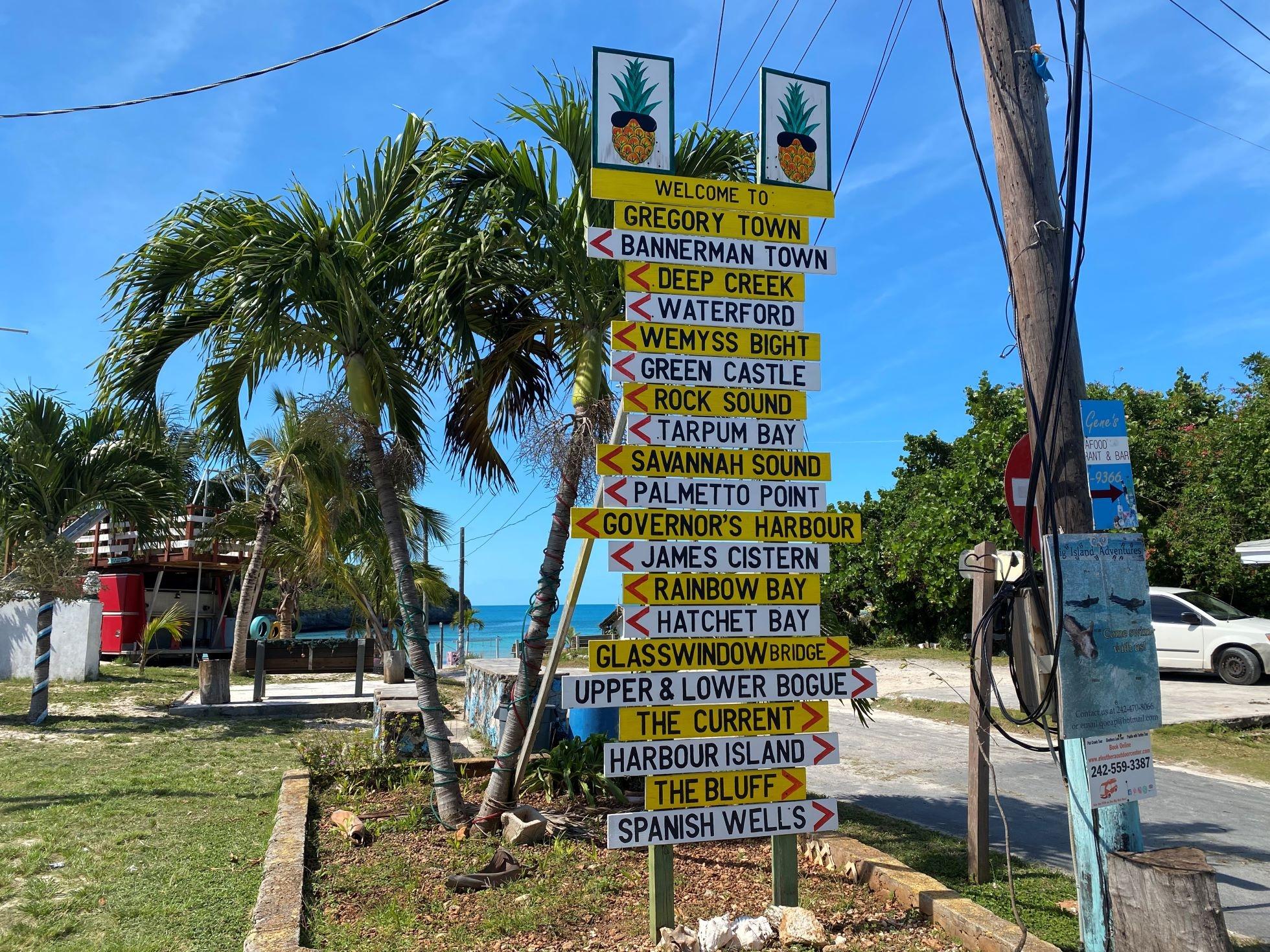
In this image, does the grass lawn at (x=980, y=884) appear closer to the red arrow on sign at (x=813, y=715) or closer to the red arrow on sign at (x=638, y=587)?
the red arrow on sign at (x=813, y=715)

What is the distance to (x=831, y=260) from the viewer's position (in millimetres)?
5363

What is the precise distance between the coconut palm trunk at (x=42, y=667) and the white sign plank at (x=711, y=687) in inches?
436

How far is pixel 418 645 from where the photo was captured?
695cm

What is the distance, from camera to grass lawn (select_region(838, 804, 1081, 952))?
504 cm

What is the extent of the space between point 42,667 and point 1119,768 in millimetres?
13203

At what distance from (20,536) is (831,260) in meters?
13.4

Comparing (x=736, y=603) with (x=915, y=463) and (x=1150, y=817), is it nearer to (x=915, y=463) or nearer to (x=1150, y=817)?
(x=1150, y=817)

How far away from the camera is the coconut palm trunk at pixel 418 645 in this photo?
6738 millimetres

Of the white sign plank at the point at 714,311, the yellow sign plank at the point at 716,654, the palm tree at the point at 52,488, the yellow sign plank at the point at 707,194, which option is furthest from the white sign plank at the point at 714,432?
the palm tree at the point at 52,488

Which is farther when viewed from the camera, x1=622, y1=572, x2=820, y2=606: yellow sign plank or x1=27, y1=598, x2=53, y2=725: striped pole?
x1=27, y1=598, x2=53, y2=725: striped pole

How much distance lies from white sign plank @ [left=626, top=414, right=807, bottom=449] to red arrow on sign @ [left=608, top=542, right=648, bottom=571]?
0.53 meters

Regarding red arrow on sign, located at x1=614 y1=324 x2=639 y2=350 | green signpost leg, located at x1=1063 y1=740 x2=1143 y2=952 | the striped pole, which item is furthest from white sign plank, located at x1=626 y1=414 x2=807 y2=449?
the striped pole

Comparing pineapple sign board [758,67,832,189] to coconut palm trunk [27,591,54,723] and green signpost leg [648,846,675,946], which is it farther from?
coconut palm trunk [27,591,54,723]

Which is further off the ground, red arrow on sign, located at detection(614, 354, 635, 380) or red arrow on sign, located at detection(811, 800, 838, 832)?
red arrow on sign, located at detection(614, 354, 635, 380)
